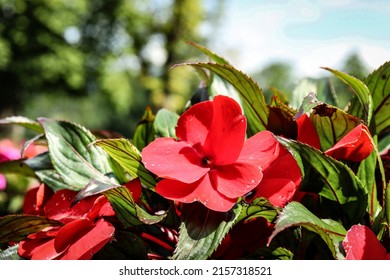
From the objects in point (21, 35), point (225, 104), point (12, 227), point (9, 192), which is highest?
point (225, 104)

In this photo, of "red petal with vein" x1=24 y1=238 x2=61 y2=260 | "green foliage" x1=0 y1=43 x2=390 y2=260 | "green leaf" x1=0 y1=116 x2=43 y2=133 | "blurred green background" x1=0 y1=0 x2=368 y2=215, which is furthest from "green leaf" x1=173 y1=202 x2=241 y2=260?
"blurred green background" x1=0 y1=0 x2=368 y2=215

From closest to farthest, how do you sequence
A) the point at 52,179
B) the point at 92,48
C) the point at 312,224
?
the point at 312,224 → the point at 52,179 → the point at 92,48

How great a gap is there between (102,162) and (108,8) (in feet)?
54.0

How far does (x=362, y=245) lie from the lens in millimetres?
365

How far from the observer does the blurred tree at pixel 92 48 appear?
1420cm

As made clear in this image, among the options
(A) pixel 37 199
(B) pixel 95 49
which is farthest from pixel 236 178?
(B) pixel 95 49

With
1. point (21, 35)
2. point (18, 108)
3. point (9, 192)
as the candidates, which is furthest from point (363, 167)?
point (18, 108)

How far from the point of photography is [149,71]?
17.5 m

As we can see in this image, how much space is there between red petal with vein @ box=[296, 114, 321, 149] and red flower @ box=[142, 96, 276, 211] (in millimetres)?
48

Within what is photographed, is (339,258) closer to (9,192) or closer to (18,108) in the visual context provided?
(9,192)

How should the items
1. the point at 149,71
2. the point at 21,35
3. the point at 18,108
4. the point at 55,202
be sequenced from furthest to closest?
the point at 149,71, the point at 18,108, the point at 21,35, the point at 55,202

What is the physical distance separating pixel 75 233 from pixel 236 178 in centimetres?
14

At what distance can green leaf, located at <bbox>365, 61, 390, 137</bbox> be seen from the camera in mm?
471

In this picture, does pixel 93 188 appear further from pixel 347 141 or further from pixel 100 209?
pixel 347 141
